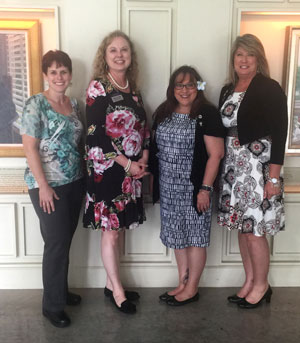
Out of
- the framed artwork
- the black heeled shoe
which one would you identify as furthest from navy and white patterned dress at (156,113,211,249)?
the framed artwork

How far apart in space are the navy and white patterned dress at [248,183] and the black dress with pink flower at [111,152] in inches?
23.3

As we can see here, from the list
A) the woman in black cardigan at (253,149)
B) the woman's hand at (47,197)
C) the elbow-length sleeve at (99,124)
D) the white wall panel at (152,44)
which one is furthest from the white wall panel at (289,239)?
the woman's hand at (47,197)

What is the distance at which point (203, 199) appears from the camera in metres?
2.46

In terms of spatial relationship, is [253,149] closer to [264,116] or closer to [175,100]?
[264,116]

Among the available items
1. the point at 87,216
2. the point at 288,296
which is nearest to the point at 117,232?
the point at 87,216

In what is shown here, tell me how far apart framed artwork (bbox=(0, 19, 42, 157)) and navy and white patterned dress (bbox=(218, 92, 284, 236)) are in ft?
4.71

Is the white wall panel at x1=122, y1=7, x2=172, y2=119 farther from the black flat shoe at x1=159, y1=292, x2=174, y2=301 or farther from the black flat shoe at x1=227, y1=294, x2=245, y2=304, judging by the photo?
the black flat shoe at x1=227, y1=294, x2=245, y2=304

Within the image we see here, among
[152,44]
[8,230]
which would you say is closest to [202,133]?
[152,44]

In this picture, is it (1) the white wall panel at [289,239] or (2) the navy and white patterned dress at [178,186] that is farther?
(1) the white wall panel at [289,239]

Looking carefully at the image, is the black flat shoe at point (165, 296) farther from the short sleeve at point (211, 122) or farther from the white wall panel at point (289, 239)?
the short sleeve at point (211, 122)

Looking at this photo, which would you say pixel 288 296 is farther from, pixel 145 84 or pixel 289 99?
pixel 145 84

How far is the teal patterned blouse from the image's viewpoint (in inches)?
87.2

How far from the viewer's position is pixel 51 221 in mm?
2307

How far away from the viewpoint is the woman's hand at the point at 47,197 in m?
2.25
